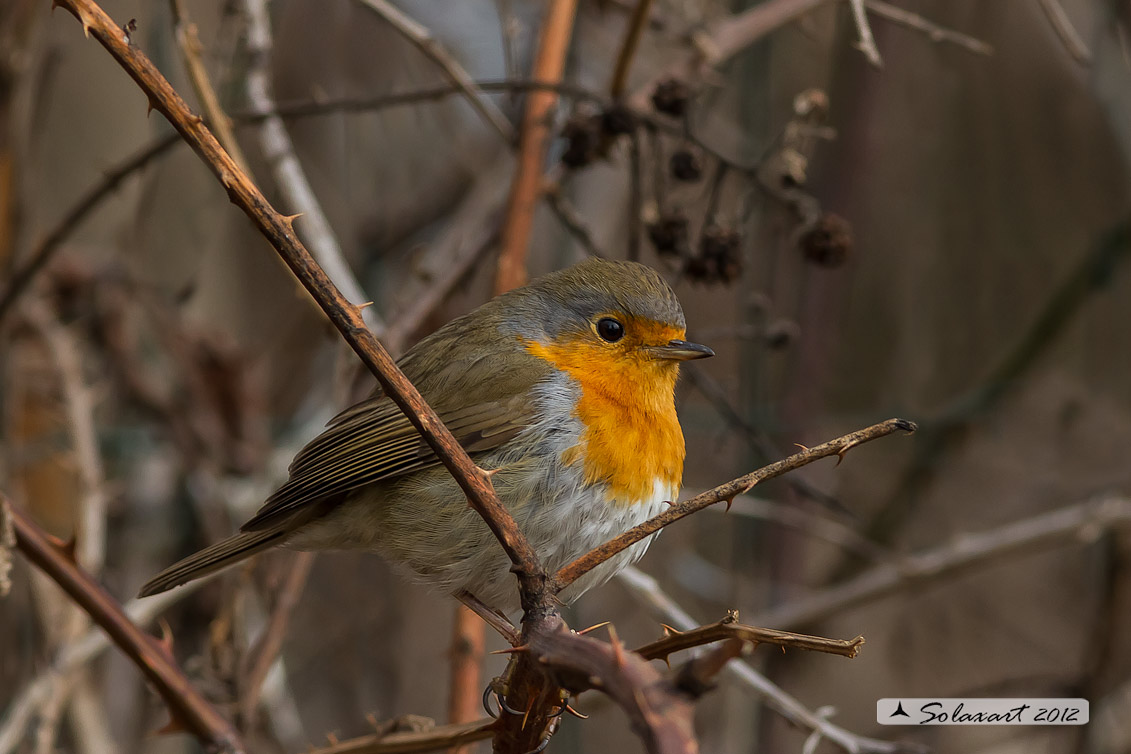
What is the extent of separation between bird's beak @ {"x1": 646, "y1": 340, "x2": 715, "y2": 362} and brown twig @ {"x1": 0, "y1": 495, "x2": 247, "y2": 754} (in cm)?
131

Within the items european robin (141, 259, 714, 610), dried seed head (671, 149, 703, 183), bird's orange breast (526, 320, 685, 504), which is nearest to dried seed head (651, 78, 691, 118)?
dried seed head (671, 149, 703, 183)

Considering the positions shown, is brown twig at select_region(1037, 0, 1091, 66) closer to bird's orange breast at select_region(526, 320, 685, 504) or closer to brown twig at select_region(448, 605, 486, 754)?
bird's orange breast at select_region(526, 320, 685, 504)

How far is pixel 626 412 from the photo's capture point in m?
2.54

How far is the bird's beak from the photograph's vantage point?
2.58 m

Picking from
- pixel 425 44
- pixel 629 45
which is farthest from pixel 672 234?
pixel 425 44

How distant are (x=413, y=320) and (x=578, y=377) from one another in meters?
0.54

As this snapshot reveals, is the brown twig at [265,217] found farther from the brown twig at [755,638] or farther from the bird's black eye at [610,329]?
the bird's black eye at [610,329]

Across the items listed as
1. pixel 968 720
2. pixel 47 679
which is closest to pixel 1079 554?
pixel 968 720

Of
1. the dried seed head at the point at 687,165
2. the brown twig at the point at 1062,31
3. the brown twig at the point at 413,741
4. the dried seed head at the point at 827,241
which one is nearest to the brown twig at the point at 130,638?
the brown twig at the point at 413,741

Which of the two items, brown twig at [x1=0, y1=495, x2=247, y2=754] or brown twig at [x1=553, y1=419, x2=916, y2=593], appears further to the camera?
brown twig at [x1=0, y1=495, x2=247, y2=754]

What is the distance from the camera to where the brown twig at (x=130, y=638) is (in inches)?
76.5

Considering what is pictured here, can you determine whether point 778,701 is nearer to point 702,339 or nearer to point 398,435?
point 398,435

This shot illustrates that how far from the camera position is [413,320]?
286 centimetres

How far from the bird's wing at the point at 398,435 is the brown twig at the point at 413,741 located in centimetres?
75
